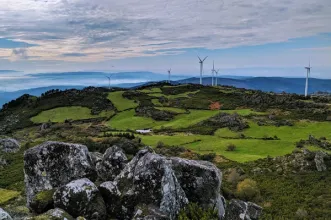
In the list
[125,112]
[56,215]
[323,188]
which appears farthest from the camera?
[125,112]

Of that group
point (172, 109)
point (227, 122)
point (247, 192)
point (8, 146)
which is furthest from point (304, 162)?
point (172, 109)

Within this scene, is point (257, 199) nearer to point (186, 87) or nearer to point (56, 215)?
point (56, 215)

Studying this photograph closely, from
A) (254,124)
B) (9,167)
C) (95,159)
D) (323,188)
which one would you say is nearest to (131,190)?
(95,159)

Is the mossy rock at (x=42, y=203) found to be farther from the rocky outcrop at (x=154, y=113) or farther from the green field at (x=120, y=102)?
the green field at (x=120, y=102)

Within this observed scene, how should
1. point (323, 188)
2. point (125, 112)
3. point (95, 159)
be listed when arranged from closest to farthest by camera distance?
point (95, 159) → point (323, 188) → point (125, 112)

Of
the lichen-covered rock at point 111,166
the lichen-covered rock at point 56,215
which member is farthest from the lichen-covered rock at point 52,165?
the lichen-covered rock at point 56,215

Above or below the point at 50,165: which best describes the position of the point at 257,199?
below

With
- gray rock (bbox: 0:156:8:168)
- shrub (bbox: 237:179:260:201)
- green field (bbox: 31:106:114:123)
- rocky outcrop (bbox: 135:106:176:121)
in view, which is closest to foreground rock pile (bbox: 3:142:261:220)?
shrub (bbox: 237:179:260:201)
